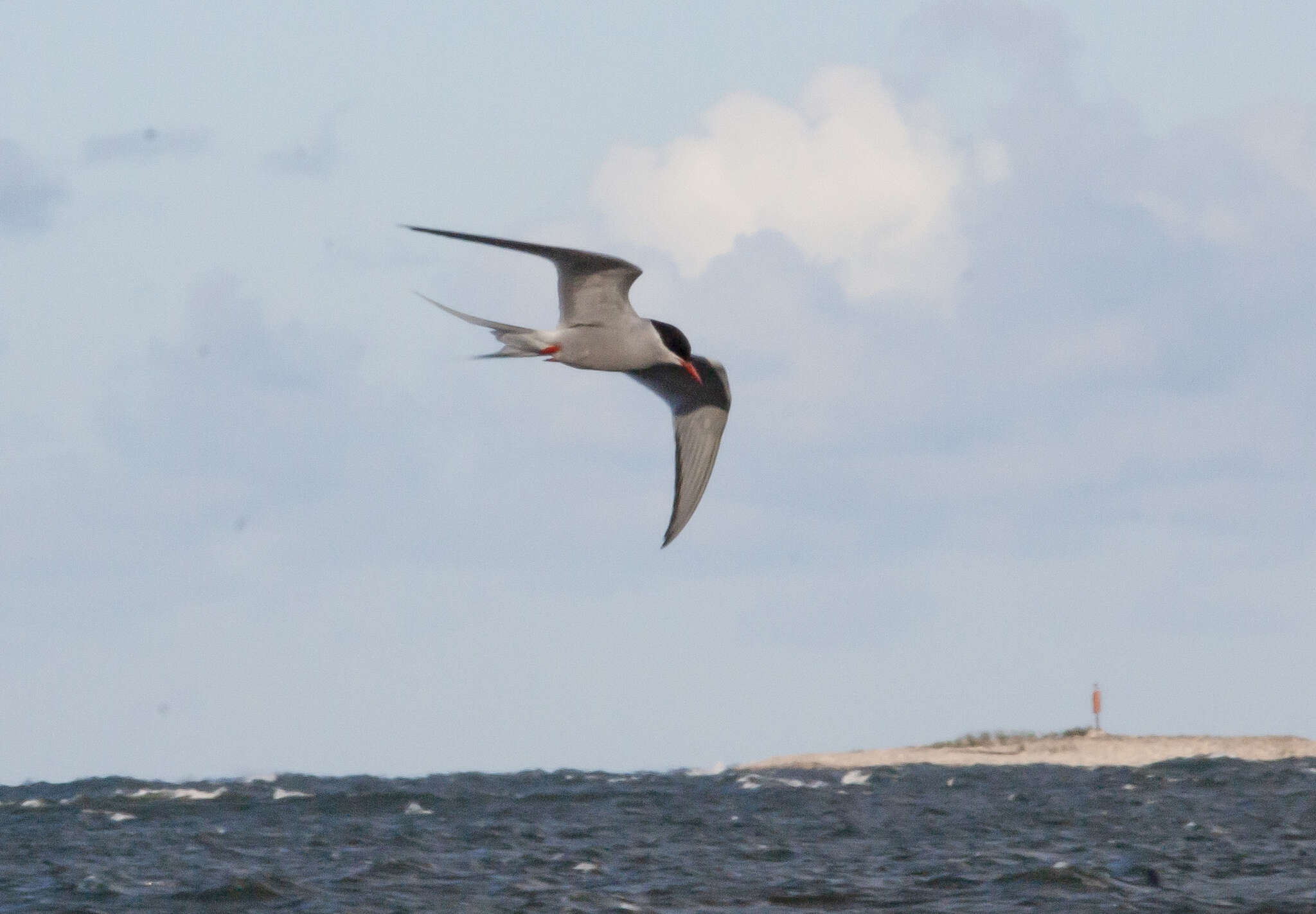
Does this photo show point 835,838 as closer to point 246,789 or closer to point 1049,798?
point 1049,798

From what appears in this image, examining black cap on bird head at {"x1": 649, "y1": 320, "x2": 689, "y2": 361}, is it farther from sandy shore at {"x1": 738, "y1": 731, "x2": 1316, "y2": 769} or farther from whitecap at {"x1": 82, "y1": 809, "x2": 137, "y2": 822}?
sandy shore at {"x1": 738, "y1": 731, "x2": 1316, "y2": 769}

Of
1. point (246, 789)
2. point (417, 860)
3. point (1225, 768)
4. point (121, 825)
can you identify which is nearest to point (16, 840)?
point (121, 825)

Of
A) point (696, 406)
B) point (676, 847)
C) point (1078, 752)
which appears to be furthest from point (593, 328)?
point (1078, 752)

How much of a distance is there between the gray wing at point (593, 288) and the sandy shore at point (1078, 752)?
40.7m

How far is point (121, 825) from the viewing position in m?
32.1

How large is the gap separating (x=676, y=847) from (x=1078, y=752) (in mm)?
28913

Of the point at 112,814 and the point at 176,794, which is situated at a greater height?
the point at 176,794

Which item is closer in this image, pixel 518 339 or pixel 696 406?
pixel 518 339

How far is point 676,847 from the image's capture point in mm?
26125

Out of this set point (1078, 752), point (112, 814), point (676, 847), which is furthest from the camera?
point (1078, 752)

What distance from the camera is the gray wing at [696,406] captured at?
15.1 meters

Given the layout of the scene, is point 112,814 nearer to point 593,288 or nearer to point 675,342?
point 675,342

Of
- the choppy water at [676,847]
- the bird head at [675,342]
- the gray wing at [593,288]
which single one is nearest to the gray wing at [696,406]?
the bird head at [675,342]

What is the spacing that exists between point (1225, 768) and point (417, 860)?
28.2m
